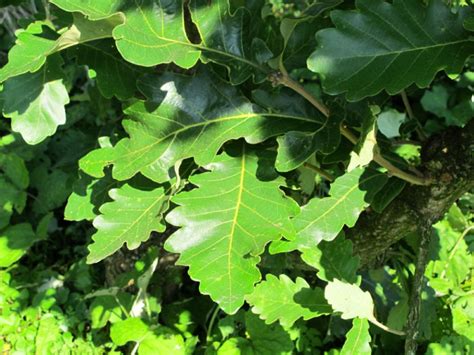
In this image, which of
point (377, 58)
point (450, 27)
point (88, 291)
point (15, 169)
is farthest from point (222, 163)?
point (15, 169)

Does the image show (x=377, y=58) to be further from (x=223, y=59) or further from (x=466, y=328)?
(x=466, y=328)

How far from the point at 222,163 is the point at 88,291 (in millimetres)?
1234

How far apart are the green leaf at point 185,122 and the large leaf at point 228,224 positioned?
5cm

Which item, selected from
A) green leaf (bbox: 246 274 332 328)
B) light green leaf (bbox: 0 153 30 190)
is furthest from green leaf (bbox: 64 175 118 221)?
light green leaf (bbox: 0 153 30 190)

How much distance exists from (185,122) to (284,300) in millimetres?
480

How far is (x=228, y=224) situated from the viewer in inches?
41.8

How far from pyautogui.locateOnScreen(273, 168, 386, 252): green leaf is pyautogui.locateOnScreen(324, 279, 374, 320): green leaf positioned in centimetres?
13

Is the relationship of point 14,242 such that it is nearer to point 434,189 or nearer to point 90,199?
point 90,199

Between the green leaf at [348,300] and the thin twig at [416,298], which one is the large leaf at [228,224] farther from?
the thin twig at [416,298]

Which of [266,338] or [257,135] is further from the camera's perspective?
[266,338]

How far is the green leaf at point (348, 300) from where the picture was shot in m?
1.18

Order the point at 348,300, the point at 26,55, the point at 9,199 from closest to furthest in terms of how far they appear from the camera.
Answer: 1. the point at 26,55
2. the point at 348,300
3. the point at 9,199

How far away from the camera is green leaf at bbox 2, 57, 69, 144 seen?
1.16 m

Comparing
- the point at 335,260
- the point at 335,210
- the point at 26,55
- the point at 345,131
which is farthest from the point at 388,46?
the point at 26,55
